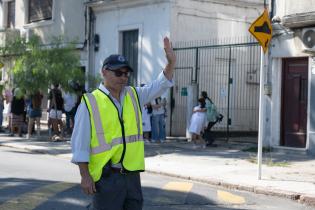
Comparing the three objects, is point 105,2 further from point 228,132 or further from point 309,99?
point 309,99

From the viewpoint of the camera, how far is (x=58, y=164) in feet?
44.9

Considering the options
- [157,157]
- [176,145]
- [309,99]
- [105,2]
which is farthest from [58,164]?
[105,2]

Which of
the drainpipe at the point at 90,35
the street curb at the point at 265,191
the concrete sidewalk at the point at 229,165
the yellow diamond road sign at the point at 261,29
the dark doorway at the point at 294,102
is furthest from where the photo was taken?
Answer: the drainpipe at the point at 90,35

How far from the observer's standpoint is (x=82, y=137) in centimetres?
455

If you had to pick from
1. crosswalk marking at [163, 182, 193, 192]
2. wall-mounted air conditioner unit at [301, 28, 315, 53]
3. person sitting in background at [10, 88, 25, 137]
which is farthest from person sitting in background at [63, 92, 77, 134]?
crosswalk marking at [163, 182, 193, 192]

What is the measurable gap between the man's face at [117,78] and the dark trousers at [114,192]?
0.65 metres

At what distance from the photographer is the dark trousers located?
4.50 m

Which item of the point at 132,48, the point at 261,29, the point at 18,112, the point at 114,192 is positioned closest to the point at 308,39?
the point at 261,29

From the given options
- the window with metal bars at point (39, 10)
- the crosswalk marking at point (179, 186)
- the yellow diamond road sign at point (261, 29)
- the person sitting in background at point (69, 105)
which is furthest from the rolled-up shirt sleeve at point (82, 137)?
the window with metal bars at point (39, 10)

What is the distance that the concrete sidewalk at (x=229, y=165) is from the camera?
423 inches

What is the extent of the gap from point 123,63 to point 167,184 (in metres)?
6.51

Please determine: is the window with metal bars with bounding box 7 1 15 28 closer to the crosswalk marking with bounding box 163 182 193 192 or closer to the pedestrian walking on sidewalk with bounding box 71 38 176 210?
the crosswalk marking with bounding box 163 182 193 192

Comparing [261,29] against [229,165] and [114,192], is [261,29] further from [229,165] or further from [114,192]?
[114,192]

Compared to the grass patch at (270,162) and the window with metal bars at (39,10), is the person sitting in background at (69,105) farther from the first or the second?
the grass patch at (270,162)
